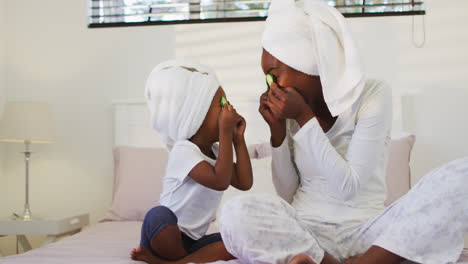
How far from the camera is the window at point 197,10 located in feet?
9.99

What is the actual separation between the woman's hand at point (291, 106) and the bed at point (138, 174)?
74 centimetres

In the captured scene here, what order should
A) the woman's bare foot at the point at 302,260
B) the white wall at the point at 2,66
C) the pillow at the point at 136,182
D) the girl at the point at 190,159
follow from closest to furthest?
the woman's bare foot at the point at 302,260 → the girl at the point at 190,159 → the pillow at the point at 136,182 → the white wall at the point at 2,66

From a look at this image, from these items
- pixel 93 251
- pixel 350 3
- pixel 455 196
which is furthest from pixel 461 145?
pixel 93 251

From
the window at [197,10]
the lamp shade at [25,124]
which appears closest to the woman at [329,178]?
the window at [197,10]

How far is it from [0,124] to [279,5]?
198 centimetres

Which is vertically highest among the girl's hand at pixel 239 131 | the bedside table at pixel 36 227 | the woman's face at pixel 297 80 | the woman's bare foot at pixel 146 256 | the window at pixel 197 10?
the window at pixel 197 10

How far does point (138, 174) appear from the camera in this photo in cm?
256

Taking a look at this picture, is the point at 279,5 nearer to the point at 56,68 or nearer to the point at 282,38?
the point at 282,38

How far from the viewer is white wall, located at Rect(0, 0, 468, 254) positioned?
115 inches

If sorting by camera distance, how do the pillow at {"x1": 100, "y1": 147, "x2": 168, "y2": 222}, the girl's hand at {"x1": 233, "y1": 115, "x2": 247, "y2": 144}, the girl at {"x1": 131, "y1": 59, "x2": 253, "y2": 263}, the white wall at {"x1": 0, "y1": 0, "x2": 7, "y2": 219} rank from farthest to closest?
the white wall at {"x1": 0, "y1": 0, "x2": 7, "y2": 219}
the pillow at {"x1": 100, "y1": 147, "x2": 168, "y2": 222}
the girl's hand at {"x1": 233, "y1": 115, "x2": 247, "y2": 144}
the girl at {"x1": 131, "y1": 59, "x2": 253, "y2": 263}

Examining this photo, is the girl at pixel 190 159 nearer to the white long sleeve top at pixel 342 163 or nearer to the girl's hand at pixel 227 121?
the girl's hand at pixel 227 121

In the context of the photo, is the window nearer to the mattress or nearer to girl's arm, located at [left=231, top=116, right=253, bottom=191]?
the mattress

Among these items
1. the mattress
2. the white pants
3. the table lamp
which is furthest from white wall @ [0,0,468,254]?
the white pants

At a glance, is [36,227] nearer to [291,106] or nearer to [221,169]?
[221,169]
